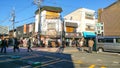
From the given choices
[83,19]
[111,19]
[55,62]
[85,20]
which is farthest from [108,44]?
[85,20]

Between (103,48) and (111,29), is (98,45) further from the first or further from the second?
(111,29)

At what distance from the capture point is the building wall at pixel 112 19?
3550 centimetres

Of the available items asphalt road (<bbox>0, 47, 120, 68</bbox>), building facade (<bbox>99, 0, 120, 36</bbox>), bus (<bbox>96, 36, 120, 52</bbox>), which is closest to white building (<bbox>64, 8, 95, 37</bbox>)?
building facade (<bbox>99, 0, 120, 36</bbox>)

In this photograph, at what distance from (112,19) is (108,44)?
953 cm

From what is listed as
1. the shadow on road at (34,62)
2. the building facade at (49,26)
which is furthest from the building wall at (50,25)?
the shadow on road at (34,62)

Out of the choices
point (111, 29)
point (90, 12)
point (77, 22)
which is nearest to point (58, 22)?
point (77, 22)

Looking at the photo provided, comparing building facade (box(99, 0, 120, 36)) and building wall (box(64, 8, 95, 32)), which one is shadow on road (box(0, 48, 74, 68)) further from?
building wall (box(64, 8, 95, 32))

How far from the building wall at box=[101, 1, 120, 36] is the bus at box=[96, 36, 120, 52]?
7.26m

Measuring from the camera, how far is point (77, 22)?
174 ft

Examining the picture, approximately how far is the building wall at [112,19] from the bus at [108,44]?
7.26 metres

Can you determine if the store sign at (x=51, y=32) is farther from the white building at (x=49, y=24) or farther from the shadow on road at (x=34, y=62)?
the shadow on road at (x=34, y=62)

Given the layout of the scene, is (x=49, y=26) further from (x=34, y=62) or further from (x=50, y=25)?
(x=34, y=62)

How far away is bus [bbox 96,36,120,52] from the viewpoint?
2689 cm

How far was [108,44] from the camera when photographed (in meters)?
27.8
